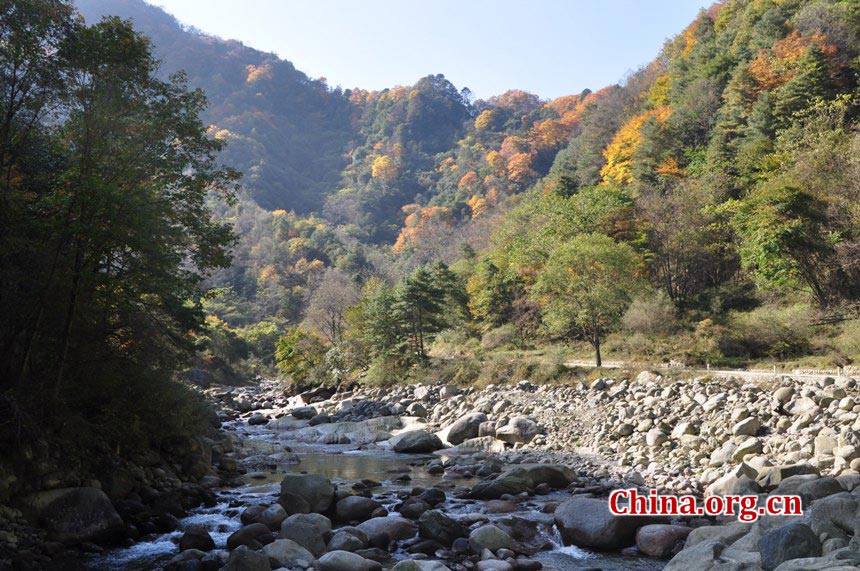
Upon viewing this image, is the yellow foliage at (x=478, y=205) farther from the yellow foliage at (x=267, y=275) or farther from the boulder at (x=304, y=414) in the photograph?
the boulder at (x=304, y=414)

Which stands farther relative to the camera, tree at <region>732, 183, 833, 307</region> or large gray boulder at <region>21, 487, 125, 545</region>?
tree at <region>732, 183, 833, 307</region>

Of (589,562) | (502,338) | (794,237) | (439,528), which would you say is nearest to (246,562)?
(439,528)

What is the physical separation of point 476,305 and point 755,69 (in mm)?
25798

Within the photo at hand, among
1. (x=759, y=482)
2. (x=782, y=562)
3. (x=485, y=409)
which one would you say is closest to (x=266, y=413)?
(x=485, y=409)

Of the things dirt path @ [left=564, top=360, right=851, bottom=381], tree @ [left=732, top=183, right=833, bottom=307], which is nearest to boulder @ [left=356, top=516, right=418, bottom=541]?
dirt path @ [left=564, top=360, right=851, bottom=381]

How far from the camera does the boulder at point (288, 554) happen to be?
8.56 meters

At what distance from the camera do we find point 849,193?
930 inches

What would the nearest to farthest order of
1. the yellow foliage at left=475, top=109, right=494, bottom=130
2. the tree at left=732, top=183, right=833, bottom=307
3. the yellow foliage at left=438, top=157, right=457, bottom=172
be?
1. the tree at left=732, top=183, right=833, bottom=307
2. the yellow foliage at left=438, top=157, right=457, bottom=172
3. the yellow foliage at left=475, top=109, right=494, bottom=130

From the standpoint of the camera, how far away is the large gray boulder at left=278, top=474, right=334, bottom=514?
37.9 feet

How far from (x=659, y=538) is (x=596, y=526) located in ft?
3.31

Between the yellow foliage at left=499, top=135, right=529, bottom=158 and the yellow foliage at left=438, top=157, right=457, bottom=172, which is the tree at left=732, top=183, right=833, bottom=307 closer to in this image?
the yellow foliage at left=499, top=135, right=529, bottom=158

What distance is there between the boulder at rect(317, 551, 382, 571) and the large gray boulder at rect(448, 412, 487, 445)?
1289 cm

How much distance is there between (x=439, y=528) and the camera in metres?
10.0

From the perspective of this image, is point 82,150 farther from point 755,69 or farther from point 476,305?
point 755,69
